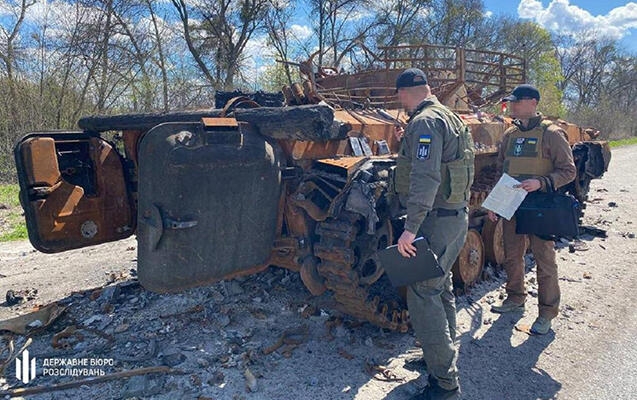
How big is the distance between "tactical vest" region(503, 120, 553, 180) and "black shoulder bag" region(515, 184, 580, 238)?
200mm

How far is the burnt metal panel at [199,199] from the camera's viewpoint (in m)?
3.27

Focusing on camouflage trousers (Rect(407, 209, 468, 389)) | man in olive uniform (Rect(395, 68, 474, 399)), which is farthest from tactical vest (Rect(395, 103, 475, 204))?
camouflage trousers (Rect(407, 209, 468, 389))

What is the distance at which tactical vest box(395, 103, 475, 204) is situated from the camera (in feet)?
10.6

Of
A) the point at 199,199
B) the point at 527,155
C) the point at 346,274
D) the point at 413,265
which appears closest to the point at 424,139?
the point at 413,265

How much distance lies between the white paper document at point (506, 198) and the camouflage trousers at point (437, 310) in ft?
3.62

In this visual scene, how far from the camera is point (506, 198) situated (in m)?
4.30

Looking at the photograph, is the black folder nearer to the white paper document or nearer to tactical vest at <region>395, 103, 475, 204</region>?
tactical vest at <region>395, 103, 475, 204</region>

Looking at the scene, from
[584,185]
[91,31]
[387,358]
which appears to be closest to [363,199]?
[387,358]

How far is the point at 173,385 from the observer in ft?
11.4

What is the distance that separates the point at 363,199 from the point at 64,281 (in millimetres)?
3824

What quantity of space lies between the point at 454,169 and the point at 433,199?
1.09ft

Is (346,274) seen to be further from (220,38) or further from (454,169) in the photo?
(220,38)

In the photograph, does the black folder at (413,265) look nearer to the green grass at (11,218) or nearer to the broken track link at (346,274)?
the broken track link at (346,274)

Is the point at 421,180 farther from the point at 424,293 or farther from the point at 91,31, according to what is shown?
the point at 91,31
